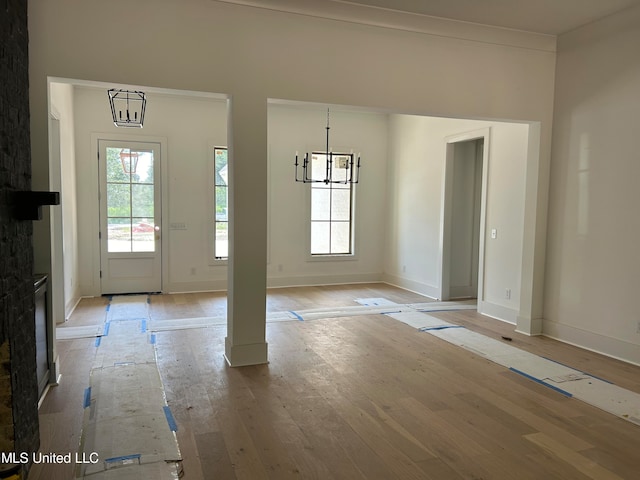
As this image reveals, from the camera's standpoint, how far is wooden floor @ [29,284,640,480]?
254 centimetres

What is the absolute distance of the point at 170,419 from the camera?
9.98 ft

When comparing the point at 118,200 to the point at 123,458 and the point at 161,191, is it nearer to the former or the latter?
the point at 161,191

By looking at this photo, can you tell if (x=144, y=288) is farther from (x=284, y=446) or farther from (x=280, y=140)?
(x=284, y=446)

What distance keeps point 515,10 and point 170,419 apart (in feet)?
14.4

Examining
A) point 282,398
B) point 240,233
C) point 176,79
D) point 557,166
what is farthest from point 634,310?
point 176,79

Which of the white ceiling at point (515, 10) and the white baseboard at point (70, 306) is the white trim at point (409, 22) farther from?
the white baseboard at point (70, 306)

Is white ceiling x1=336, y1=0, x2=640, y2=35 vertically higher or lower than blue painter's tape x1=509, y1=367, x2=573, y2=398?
higher

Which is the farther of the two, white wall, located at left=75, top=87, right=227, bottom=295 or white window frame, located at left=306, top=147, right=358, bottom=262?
white window frame, located at left=306, top=147, right=358, bottom=262

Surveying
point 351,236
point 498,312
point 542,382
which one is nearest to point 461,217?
point 498,312

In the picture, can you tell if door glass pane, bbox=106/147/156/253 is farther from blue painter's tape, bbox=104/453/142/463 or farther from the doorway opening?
blue painter's tape, bbox=104/453/142/463

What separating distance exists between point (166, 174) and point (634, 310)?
628 cm

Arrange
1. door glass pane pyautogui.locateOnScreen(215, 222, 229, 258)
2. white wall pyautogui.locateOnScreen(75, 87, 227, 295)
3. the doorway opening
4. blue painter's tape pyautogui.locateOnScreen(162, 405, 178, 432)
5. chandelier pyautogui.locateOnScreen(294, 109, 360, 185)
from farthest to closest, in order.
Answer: chandelier pyautogui.locateOnScreen(294, 109, 360, 185) < door glass pane pyautogui.locateOnScreen(215, 222, 229, 258) < the doorway opening < white wall pyautogui.locateOnScreen(75, 87, 227, 295) < blue painter's tape pyautogui.locateOnScreen(162, 405, 178, 432)

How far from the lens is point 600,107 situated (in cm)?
449

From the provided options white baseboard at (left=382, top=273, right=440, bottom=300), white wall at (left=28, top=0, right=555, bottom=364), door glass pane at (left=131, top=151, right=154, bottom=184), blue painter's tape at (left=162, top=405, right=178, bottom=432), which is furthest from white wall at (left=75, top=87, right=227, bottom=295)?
blue painter's tape at (left=162, top=405, right=178, bottom=432)
